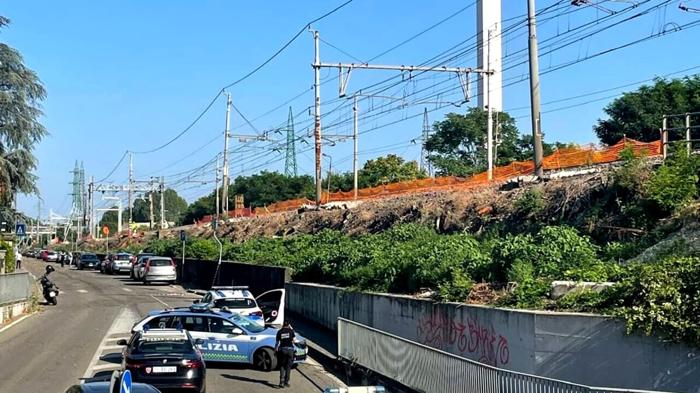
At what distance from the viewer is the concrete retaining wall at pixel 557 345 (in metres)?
12.0

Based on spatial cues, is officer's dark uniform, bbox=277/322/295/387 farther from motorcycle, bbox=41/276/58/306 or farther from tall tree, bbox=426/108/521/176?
tall tree, bbox=426/108/521/176

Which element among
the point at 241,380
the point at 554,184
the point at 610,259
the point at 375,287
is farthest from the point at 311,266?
the point at 610,259

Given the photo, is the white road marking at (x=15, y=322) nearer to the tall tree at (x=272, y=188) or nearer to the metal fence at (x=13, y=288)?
the metal fence at (x=13, y=288)

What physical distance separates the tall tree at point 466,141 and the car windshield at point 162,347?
238 feet

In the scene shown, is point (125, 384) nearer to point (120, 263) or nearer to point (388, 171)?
point (120, 263)

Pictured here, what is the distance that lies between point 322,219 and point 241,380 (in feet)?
99.5

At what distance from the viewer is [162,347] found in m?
15.6

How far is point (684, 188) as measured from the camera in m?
18.6

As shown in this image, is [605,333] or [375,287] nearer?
[605,333]

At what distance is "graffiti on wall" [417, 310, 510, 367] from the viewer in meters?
15.4

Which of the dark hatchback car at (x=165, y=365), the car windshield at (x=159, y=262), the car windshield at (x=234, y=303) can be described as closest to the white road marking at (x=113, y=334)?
the dark hatchback car at (x=165, y=365)

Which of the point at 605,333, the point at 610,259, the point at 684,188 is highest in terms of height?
the point at 684,188

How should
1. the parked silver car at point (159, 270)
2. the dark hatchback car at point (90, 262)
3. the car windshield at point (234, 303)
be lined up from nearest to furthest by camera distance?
the car windshield at point (234, 303) < the parked silver car at point (159, 270) < the dark hatchback car at point (90, 262)

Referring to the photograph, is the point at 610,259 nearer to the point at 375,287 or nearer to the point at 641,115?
the point at 375,287
